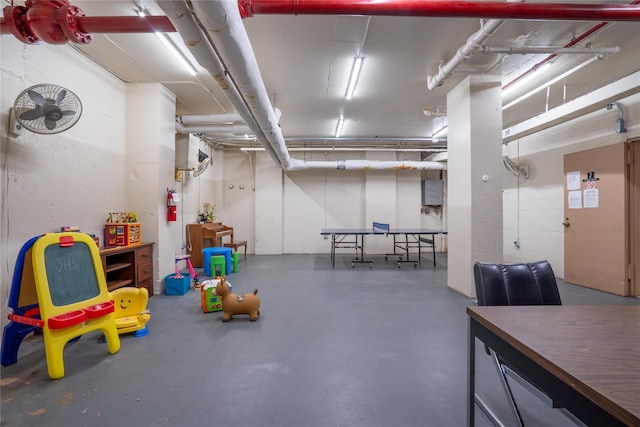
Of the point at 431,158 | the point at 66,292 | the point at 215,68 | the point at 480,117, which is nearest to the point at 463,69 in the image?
the point at 480,117

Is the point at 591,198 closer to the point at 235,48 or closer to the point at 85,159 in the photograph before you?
the point at 235,48

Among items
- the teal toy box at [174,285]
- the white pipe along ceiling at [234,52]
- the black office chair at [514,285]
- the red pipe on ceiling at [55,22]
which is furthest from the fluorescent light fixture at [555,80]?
the teal toy box at [174,285]

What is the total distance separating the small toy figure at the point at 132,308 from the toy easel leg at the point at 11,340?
0.62 metres

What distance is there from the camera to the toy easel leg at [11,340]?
80.5 inches

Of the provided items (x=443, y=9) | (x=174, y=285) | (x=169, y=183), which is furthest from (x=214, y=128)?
(x=443, y=9)

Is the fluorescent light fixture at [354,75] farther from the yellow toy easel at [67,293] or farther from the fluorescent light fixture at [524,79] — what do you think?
the yellow toy easel at [67,293]

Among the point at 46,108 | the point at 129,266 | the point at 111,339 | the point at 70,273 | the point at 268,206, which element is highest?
the point at 46,108

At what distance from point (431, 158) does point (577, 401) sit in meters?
7.47

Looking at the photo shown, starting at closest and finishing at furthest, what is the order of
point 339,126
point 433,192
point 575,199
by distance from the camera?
point 575,199 < point 339,126 < point 433,192

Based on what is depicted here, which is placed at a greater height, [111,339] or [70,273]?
[70,273]

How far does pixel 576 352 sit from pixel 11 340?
3.55m

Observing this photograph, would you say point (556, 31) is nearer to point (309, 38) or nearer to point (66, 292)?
point (309, 38)

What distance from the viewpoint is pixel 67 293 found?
7.12ft

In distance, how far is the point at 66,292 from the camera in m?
2.17
